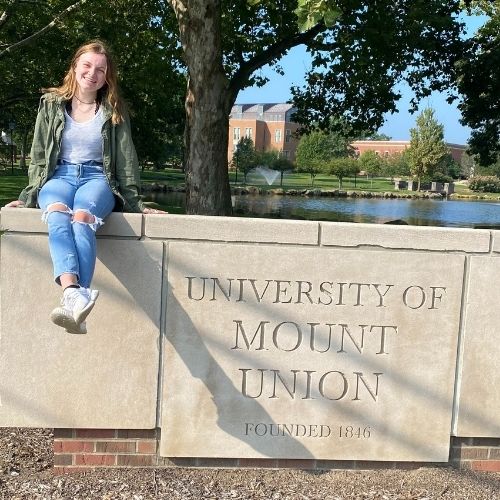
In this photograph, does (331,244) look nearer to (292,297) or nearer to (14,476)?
(292,297)

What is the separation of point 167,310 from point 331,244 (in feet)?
3.36

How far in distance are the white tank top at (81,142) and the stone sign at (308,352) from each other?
73 centimetres

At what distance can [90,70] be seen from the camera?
3.71m

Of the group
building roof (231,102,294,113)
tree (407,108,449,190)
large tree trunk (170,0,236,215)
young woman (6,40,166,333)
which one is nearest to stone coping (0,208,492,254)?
young woman (6,40,166,333)

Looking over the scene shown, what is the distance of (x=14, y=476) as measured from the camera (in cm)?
380

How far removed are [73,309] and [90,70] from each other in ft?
4.80

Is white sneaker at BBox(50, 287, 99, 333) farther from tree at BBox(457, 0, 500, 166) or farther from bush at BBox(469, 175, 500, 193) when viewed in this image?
bush at BBox(469, 175, 500, 193)

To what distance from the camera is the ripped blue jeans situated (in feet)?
10.8

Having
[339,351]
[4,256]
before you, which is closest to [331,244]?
[339,351]

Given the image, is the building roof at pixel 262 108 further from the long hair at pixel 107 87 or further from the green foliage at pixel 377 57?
the long hair at pixel 107 87

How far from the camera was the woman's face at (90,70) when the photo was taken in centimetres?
371

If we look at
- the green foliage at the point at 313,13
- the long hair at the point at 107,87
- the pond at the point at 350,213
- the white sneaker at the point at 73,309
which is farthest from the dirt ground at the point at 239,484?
the pond at the point at 350,213

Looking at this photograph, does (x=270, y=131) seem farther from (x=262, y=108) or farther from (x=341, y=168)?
(x=341, y=168)

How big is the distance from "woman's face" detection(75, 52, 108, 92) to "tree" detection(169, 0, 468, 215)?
10.2ft
